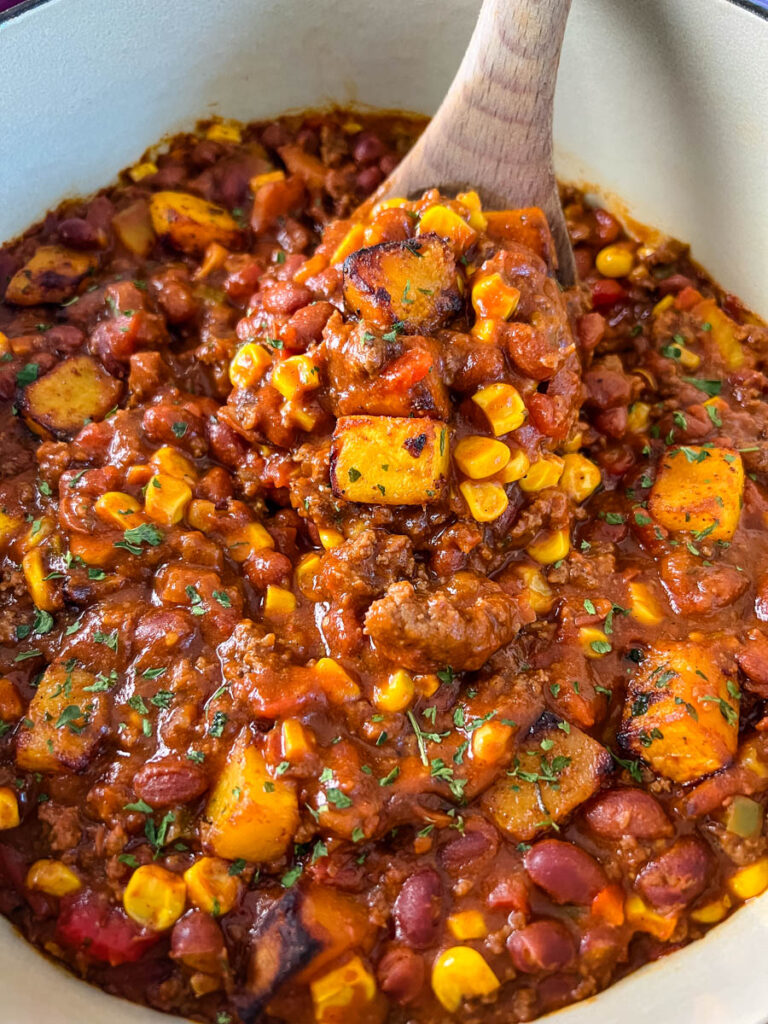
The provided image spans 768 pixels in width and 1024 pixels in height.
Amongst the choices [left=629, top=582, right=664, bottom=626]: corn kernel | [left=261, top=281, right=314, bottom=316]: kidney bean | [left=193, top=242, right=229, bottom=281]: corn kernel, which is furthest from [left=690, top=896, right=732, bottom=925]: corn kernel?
[left=193, top=242, right=229, bottom=281]: corn kernel

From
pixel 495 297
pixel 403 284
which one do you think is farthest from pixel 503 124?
pixel 403 284

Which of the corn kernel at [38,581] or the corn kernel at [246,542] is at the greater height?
the corn kernel at [38,581]

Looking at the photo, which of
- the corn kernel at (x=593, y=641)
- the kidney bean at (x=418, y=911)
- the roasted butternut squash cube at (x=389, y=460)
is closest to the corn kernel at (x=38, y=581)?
the roasted butternut squash cube at (x=389, y=460)

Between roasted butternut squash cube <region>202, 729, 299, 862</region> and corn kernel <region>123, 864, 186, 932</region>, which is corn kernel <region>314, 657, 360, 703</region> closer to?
roasted butternut squash cube <region>202, 729, 299, 862</region>

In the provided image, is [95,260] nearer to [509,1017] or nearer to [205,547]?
[205,547]

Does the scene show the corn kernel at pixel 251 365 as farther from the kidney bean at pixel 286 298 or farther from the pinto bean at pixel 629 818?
the pinto bean at pixel 629 818

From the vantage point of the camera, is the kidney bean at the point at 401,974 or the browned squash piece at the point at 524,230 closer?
the kidney bean at the point at 401,974

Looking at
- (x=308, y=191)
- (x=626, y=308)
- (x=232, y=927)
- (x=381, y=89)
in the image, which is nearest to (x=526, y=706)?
(x=232, y=927)
